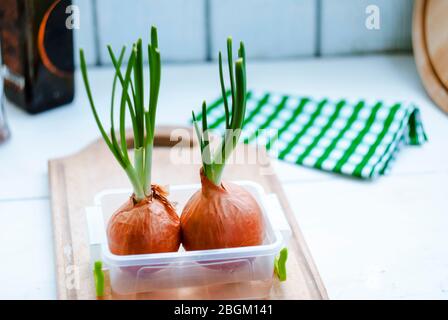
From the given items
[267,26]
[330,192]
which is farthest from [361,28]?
[330,192]

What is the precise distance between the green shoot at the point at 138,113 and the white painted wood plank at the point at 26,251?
0.16 m

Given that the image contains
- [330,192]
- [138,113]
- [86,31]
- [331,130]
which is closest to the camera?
[138,113]

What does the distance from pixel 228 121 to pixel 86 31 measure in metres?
0.59

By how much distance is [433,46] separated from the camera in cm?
113

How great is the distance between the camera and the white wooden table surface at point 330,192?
809 mm

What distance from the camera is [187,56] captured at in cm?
127

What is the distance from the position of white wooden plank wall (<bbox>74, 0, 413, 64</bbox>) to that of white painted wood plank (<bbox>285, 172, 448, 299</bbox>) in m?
0.36

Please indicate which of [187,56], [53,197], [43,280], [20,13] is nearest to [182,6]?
[187,56]

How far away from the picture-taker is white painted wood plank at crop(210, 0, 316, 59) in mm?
1238

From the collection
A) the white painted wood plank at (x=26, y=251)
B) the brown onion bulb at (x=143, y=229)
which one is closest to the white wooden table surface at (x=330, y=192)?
the white painted wood plank at (x=26, y=251)

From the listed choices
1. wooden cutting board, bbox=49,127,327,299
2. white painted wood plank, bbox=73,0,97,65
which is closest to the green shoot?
wooden cutting board, bbox=49,127,327,299

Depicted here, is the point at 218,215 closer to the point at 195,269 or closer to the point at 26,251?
the point at 195,269

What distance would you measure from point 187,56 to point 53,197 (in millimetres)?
422

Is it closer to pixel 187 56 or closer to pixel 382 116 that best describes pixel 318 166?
pixel 382 116
